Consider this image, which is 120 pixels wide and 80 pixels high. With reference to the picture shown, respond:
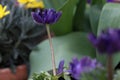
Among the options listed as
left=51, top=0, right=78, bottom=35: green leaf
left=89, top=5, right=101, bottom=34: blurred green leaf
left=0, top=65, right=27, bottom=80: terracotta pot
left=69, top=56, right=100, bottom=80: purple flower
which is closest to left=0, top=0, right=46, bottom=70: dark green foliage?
left=0, top=65, right=27, bottom=80: terracotta pot

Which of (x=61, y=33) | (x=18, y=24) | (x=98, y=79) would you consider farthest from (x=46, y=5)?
(x=98, y=79)

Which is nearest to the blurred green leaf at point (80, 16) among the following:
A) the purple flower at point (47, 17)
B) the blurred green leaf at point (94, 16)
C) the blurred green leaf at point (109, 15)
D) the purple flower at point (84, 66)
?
the blurred green leaf at point (94, 16)

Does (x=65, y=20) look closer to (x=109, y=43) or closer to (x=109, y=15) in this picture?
(x=109, y=15)

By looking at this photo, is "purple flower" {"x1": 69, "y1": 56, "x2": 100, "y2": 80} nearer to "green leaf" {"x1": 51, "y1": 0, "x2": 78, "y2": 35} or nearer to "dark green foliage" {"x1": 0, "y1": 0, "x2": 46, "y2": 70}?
"green leaf" {"x1": 51, "y1": 0, "x2": 78, "y2": 35}

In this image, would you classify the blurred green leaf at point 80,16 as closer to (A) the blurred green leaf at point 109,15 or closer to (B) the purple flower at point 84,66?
(A) the blurred green leaf at point 109,15

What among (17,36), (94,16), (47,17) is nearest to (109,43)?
(47,17)

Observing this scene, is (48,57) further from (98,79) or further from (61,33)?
(98,79)

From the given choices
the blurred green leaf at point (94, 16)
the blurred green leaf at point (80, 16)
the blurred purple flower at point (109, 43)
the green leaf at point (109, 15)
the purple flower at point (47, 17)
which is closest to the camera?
the blurred purple flower at point (109, 43)
